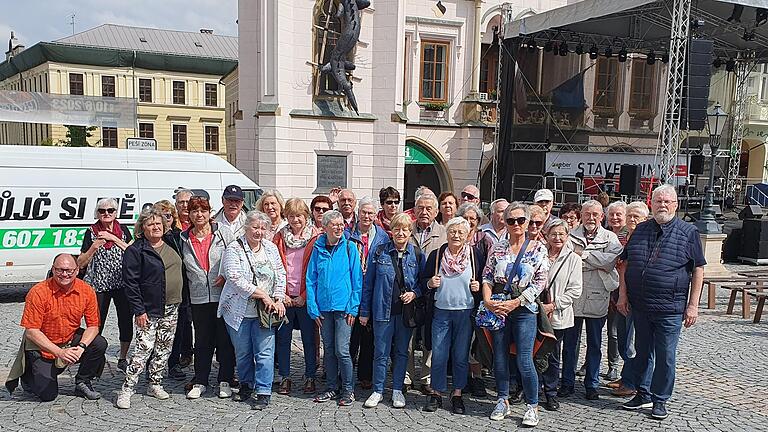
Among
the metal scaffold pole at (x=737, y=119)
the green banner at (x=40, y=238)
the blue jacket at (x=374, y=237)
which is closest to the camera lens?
the blue jacket at (x=374, y=237)

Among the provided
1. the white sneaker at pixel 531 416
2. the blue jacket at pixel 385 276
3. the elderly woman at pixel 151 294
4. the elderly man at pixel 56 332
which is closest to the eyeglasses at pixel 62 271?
the elderly man at pixel 56 332

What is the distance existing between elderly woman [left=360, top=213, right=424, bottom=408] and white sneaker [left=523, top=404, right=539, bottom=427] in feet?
3.34

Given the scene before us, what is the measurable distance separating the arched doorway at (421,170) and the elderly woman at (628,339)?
13596 millimetres

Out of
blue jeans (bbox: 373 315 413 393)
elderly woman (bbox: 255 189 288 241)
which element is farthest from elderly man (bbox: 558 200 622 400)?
elderly woman (bbox: 255 189 288 241)

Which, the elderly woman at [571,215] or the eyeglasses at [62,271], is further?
the elderly woman at [571,215]

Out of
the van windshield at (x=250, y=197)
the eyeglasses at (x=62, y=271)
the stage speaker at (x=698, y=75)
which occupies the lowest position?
the eyeglasses at (x=62, y=271)

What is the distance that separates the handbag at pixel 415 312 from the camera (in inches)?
190

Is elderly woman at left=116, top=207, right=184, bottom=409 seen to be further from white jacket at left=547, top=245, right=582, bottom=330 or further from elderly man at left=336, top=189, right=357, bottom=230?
white jacket at left=547, top=245, right=582, bottom=330

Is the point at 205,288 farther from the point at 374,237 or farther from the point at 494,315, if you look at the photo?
the point at 494,315

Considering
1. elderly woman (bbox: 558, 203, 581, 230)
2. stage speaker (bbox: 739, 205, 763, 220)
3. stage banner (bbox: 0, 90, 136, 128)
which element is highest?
stage banner (bbox: 0, 90, 136, 128)

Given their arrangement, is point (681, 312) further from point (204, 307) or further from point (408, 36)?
point (408, 36)

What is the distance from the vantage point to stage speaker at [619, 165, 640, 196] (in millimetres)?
14258

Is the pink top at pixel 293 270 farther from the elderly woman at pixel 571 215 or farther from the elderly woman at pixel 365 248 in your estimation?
the elderly woman at pixel 571 215

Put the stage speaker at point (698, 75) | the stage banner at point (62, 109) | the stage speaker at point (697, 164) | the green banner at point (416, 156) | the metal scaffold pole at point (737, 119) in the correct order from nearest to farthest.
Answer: the stage speaker at point (698, 75) → the stage banner at point (62, 109) → the stage speaker at point (697, 164) → the green banner at point (416, 156) → the metal scaffold pole at point (737, 119)
